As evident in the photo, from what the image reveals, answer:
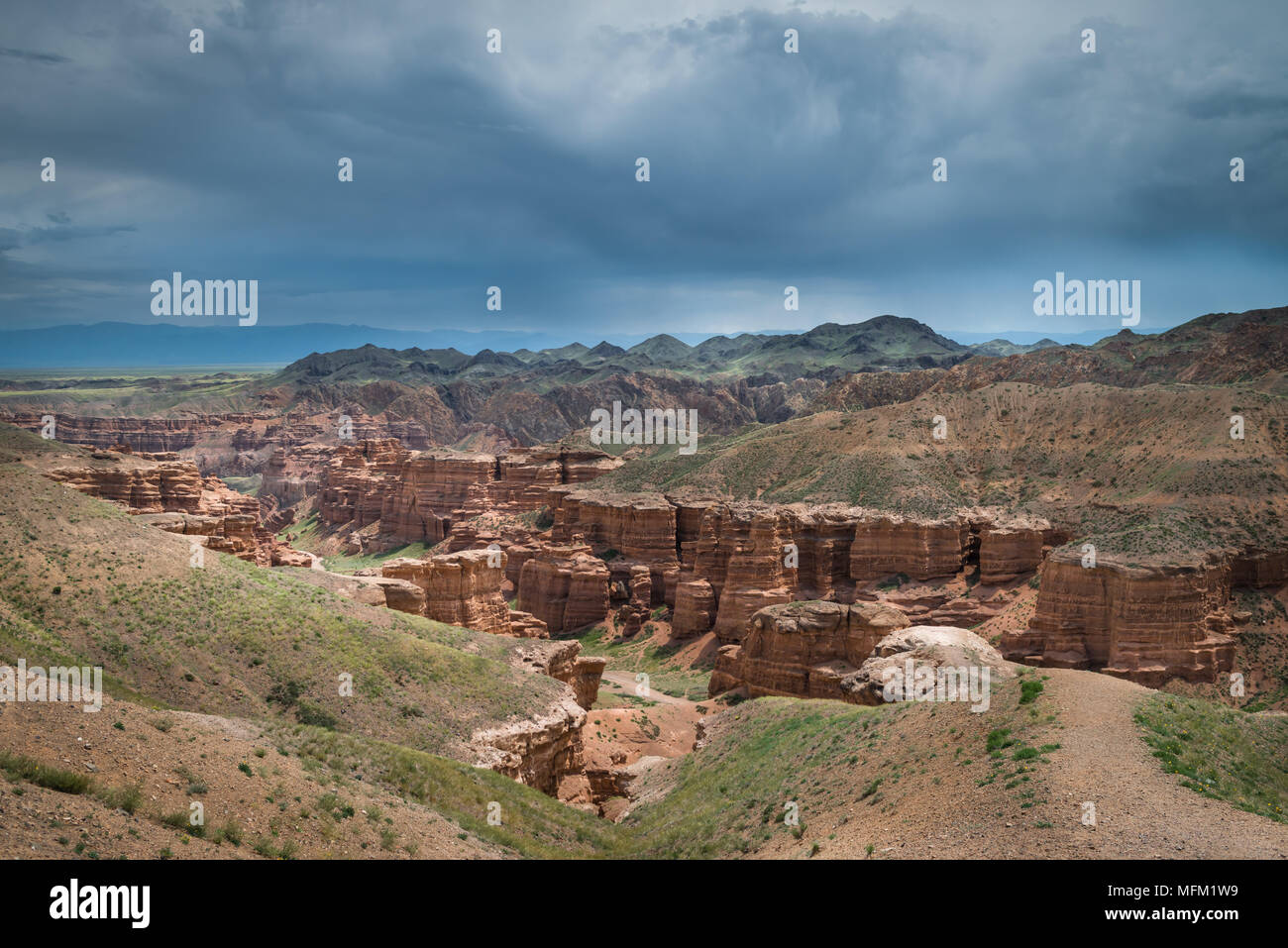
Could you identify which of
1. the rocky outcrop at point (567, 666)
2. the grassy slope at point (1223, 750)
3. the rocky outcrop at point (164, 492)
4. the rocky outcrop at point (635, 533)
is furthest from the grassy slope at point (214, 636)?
the rocky outcrop at point (635, 533)

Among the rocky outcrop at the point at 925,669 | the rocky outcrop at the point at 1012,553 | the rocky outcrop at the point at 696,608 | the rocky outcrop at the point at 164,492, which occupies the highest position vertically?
the rocky outcrop at the point at 164,492

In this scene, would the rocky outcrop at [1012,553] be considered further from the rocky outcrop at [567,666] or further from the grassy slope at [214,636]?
the grassy slope at [214,636]

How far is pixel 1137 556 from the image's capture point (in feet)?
146

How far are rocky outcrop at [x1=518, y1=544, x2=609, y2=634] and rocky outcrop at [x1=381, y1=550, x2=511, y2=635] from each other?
69.0 ft

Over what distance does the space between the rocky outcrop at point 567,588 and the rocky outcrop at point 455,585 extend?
69.0ft

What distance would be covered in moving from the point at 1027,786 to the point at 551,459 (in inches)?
3597

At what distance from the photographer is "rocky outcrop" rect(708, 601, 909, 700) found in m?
39.0

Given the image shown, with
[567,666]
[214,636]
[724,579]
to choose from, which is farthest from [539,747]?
[724,579]

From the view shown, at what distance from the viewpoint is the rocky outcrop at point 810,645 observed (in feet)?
128

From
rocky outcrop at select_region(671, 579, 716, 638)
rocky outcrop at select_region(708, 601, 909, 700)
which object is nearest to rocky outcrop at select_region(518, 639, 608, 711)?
rocky outcrop at select_region(708, 601, 909, 700)

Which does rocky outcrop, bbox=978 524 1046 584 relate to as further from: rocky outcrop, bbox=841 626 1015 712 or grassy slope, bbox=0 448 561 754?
grassy slope, bbox=0 448 561 754
